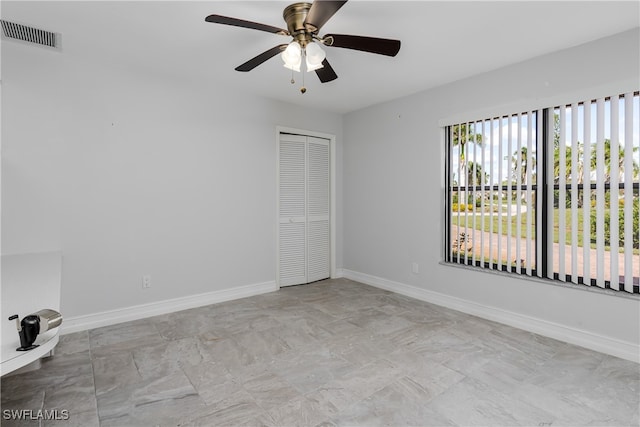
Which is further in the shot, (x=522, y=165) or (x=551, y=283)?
(x=522, y=165)

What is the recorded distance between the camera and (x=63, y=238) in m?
2.96

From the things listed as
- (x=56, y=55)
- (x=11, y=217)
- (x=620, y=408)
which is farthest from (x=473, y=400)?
(x=56, y=55)

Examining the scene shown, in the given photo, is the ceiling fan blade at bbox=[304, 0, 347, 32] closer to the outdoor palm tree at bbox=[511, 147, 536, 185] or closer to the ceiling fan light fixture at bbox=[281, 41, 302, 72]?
the ceiling fan light fixture at bbox=[281, 41, 302, 72]

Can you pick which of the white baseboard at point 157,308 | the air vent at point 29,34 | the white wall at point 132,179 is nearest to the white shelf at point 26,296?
the white wall at point 132,179

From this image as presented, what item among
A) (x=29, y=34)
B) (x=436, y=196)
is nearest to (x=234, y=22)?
(x=29, y=34)

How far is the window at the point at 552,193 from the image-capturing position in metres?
2.57

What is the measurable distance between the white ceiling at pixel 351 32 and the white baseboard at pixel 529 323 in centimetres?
240

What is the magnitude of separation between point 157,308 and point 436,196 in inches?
130

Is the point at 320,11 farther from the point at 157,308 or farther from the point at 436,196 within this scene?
the point at 157,308

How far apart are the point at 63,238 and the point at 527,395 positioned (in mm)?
3826

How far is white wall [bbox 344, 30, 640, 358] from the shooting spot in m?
2.64

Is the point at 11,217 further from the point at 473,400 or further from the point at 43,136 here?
the point at 473,400

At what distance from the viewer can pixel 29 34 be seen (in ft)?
8.39

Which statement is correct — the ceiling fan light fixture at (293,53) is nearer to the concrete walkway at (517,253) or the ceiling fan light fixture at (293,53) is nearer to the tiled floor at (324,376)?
the tiled floor at (324,376)
